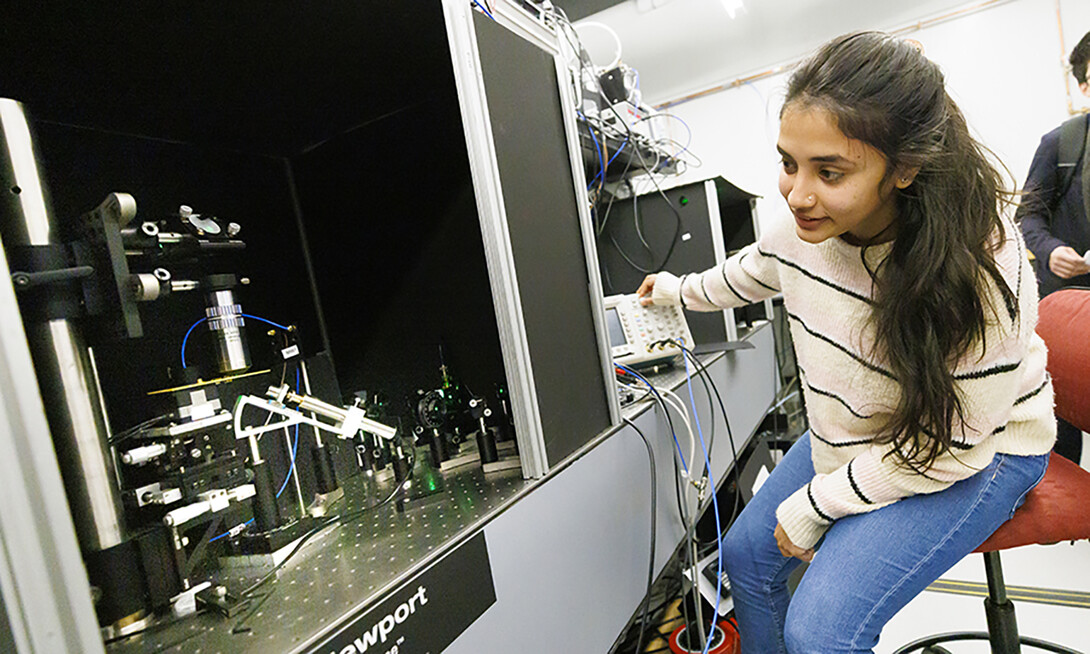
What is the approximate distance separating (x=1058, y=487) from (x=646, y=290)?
89cm

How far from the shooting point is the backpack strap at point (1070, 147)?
66.1 inches

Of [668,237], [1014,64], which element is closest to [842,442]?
[668,237]

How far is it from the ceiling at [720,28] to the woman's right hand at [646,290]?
1983mm

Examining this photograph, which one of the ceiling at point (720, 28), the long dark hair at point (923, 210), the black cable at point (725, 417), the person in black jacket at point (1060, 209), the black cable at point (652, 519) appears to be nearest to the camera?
the long dark hair at point (923, 210)

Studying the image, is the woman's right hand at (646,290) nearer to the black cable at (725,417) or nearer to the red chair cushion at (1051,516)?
the black cable at (725,417)

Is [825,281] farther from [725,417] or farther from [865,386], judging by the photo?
[725,417]

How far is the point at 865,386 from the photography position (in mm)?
874

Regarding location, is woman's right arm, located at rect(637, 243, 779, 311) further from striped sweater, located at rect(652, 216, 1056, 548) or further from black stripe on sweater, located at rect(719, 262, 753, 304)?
striped sweater, located at rect(652, 216, 1056, 548)

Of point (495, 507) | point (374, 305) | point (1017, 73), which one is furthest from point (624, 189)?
point (1017, 73)

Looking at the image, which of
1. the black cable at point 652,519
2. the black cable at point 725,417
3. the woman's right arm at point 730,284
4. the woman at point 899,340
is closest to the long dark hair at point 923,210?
the woman at point 899,340

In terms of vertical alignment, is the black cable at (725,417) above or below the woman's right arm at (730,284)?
below

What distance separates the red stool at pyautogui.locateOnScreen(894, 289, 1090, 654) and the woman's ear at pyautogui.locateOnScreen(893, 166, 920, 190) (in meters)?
0.42

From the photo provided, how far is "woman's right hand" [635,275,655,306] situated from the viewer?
1.46 m

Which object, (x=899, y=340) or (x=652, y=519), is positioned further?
(x=652, y=519)
